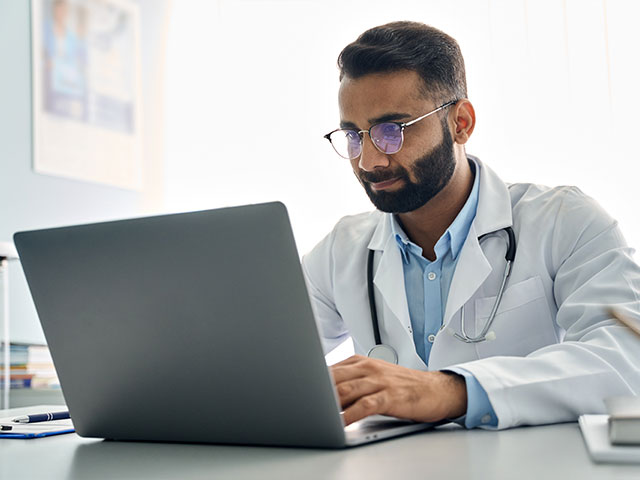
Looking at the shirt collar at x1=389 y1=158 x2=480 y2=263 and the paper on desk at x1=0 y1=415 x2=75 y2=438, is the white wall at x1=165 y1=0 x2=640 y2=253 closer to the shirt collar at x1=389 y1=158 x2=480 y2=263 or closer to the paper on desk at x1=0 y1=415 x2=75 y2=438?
the shirt collar at x1=389 y1=158 x2=480 y2=263

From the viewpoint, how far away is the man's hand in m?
0.89

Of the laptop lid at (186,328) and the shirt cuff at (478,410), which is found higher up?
the laptop lid at (186,328)

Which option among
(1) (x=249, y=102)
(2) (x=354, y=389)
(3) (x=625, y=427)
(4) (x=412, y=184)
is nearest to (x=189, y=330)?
(2) (x=354, y=389)

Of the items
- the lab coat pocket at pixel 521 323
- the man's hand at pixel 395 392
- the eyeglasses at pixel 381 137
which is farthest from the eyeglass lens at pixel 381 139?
the man's hand at pixel 395 392

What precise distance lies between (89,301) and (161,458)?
0.22 metres

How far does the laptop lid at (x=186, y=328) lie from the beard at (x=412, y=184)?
0.82 metres

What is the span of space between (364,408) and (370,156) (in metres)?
0.79

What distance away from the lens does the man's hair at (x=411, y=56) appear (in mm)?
1590

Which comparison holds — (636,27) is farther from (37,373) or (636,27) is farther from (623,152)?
(37,373)

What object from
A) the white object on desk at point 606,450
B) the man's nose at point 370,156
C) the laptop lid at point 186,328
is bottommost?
the white object on desk at point 606,450

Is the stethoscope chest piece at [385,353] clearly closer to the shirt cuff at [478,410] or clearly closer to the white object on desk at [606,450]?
the shirt cuff at [478,410]

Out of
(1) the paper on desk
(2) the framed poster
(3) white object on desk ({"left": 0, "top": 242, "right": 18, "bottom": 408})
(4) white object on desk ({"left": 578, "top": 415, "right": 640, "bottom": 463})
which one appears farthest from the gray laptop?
(2) the framed poster

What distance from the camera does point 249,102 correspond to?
375 centimetres

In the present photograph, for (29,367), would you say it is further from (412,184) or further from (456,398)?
(456,398)
